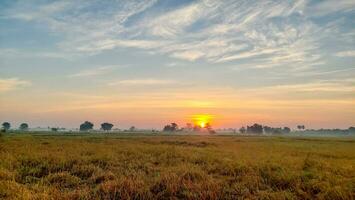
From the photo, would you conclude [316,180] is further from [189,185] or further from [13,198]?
[13,198]

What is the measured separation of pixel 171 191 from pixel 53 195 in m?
4.29

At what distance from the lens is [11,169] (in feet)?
55.1

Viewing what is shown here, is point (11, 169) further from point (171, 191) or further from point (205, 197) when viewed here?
point (205, 197)

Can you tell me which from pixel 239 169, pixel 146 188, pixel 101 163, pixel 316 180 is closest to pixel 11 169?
pixel 101 163

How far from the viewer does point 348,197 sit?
11914mm

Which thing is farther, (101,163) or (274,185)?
(101,163)

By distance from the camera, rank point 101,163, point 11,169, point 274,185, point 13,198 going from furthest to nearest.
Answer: point 101,163, point 11,169, point 274,185, point 13,198

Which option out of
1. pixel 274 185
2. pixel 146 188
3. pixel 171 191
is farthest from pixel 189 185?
pixel 274 185

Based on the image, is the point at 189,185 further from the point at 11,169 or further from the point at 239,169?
the point at 11,169

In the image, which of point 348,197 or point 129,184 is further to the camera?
point 129,184

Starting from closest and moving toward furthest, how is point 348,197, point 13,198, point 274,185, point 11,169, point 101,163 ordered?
A: 1. point 13,198
2. point 348,197
3. point 274,185
4. point 11,169
5. point 101,163

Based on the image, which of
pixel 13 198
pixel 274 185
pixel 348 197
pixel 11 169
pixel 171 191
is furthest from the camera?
pixel 11 169

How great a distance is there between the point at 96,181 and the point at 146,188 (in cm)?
307

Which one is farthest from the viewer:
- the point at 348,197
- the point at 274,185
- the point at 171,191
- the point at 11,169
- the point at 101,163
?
the point at 101,163
